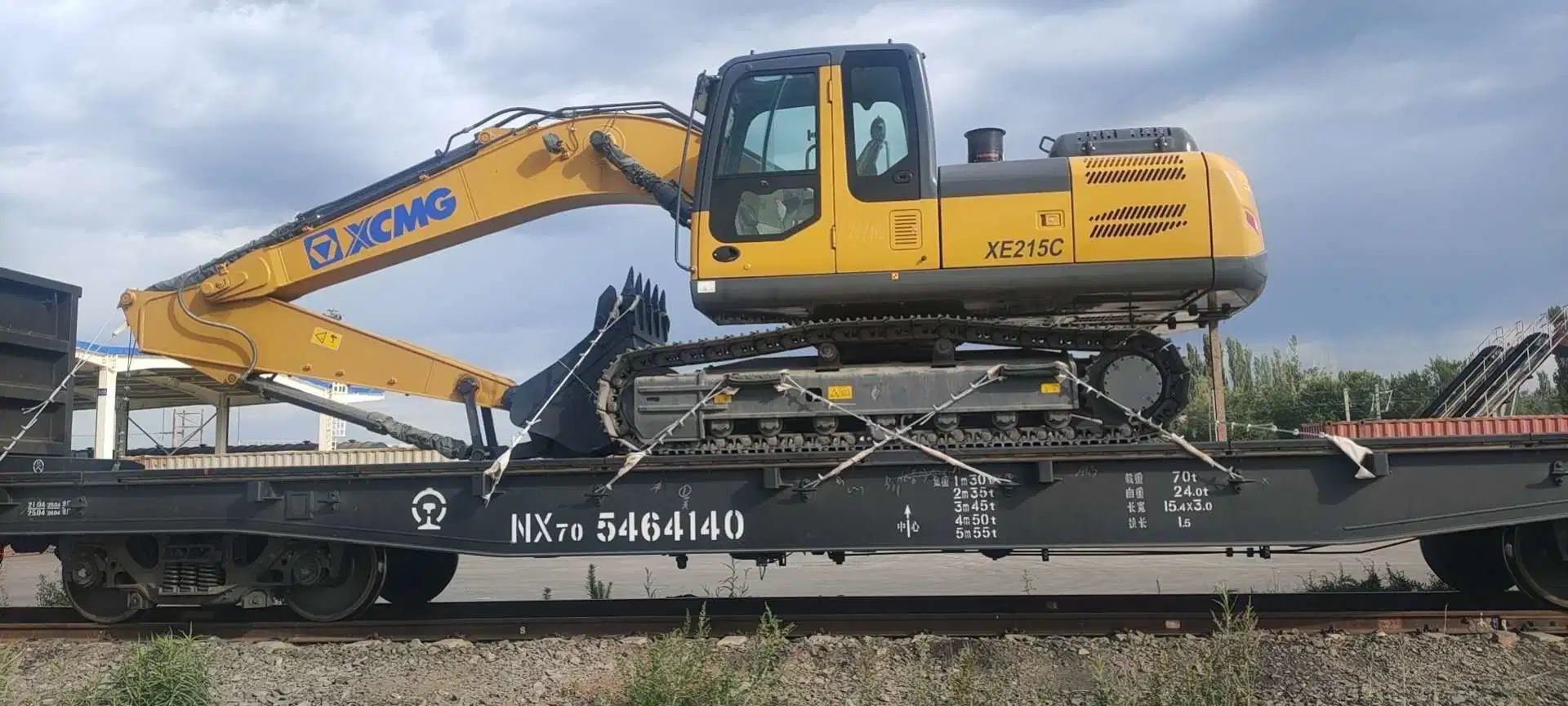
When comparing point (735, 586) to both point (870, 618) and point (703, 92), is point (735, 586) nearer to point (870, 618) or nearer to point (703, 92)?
point (870, 618)

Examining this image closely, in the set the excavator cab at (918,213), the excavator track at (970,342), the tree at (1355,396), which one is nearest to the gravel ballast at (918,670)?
the excavator track at (970,342)

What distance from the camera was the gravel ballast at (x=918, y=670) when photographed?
5.56 m

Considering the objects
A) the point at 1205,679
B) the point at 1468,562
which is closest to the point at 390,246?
the point at 1205,679

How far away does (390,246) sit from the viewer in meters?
8.55

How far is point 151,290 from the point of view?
8.64 metres

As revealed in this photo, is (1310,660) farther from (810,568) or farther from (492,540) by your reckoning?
(810,568)

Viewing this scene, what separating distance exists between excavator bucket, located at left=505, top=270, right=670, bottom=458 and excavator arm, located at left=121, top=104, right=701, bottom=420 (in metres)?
0.60

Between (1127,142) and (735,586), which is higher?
(1127,142)

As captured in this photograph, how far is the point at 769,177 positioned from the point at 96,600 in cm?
635

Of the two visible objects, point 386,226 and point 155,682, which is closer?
point 155,682

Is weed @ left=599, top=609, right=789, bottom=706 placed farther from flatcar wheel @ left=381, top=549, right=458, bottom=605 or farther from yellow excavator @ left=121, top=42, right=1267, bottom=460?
flatcar wheel @ left=381, top=549, right=458, bottom=605

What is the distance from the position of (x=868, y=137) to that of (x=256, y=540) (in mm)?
5630

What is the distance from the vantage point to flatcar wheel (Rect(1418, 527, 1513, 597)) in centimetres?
795

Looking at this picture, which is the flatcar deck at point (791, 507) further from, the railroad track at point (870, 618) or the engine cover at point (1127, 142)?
the engine cover at point (1127, 142)
